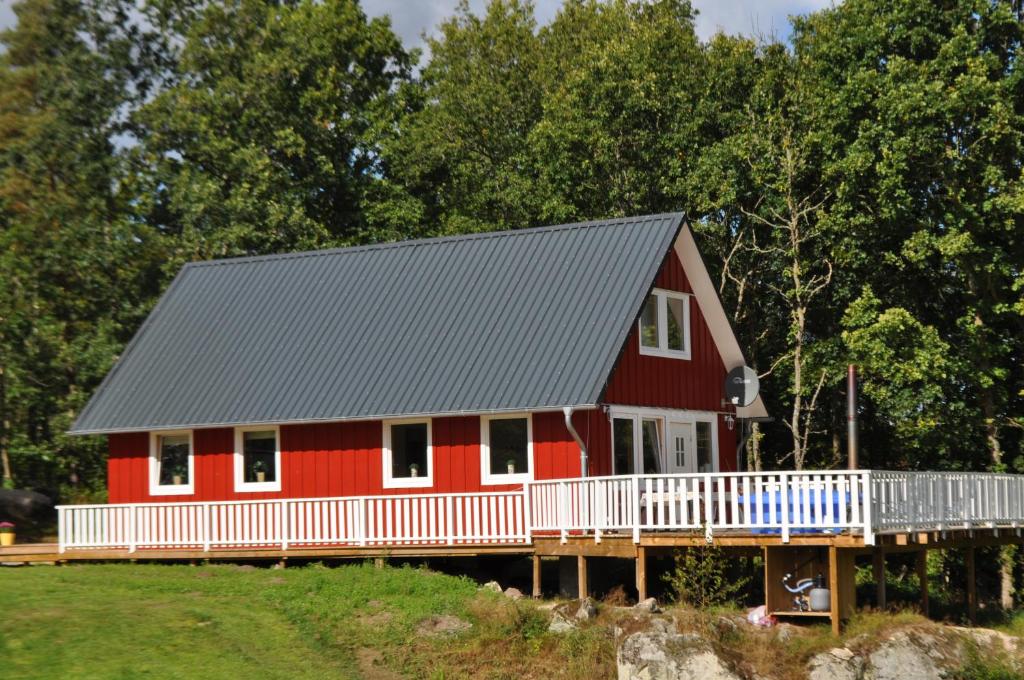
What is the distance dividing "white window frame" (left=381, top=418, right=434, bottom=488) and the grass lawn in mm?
3405

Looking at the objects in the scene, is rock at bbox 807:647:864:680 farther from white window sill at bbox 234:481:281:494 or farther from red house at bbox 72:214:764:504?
white window sill at bbox 234:481:281:494

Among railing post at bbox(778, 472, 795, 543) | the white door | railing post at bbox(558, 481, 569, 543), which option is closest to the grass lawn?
railing post at bbox(558, 481, 569, 543)

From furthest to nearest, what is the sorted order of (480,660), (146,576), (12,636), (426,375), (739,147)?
(739,147)
(426,375)
(146,576)
(480,660)
(12,636)

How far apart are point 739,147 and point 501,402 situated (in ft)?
50.6

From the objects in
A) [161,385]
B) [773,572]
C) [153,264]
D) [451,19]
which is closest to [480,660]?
[773,572]

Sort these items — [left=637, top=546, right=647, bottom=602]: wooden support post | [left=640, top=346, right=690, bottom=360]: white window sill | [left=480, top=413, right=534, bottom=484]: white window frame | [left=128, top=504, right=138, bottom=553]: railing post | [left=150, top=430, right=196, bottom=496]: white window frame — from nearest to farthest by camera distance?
[left=637, top=546, right=647, bottom=602]: wooden support post → [left=480, top=413, right=534, bottom=484]: white window frame → [left=128, top=504, right=138, bottom=553]: railing post → [left=640, top=346, right=690, bottom=360]: white window sill → [left=150, top=430, right=196, bottom=496]: white window frame

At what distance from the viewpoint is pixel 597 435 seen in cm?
2892

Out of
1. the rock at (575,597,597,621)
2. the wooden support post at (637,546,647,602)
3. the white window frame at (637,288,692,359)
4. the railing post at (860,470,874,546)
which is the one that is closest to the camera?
the railing post at (860,470,874,546)

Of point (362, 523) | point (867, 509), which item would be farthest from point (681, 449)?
point (867, 509)

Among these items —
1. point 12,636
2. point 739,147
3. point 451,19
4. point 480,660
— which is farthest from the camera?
point 451,19

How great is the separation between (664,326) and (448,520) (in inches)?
287

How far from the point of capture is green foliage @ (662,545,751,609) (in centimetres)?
2447

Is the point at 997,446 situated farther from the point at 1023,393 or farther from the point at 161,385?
the point at 161,385

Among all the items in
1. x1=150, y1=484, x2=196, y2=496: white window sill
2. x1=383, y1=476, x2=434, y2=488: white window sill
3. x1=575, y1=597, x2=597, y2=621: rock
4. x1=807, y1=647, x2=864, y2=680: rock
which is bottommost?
x1=807, y1=647, x2=864, y2=680: rock
